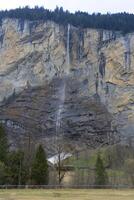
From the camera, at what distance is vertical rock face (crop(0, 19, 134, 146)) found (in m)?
175

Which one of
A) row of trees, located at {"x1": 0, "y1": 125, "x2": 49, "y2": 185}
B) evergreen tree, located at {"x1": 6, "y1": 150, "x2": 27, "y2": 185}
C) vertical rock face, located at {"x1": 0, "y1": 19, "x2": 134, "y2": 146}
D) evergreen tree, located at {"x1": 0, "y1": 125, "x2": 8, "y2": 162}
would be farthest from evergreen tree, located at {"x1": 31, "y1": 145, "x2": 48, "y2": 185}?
vertical rock face, located at {"x1": 0, "y1": 19, "x2": 134, "y2": 146}

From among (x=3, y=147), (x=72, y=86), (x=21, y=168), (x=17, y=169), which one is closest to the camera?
(x=21, y=168)

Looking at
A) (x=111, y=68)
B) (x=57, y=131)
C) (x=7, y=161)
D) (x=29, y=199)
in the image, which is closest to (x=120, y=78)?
(x=111, y=68)

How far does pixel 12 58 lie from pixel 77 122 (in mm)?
39982

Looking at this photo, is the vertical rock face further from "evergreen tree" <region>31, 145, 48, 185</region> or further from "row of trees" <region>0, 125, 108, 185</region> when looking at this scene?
"evergreen tree" <region>31, 145, 48, 185</region>

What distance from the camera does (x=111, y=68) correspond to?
18875 cm

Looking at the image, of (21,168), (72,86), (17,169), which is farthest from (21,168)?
(72,86)

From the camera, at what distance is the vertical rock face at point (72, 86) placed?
175125 mm

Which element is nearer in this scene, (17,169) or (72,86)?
(17,169)

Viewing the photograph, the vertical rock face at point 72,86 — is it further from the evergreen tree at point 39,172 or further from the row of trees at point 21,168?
the evergreen tree at point 39,172

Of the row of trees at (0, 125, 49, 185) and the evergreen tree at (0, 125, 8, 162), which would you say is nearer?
the row of trees at (0, 125, 49, 185)

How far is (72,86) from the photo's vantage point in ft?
611

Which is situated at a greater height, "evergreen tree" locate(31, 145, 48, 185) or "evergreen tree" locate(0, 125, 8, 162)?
"evergreen tree" locate(0, 125, 8, 162)

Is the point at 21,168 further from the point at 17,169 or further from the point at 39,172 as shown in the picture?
the point at 39,172
